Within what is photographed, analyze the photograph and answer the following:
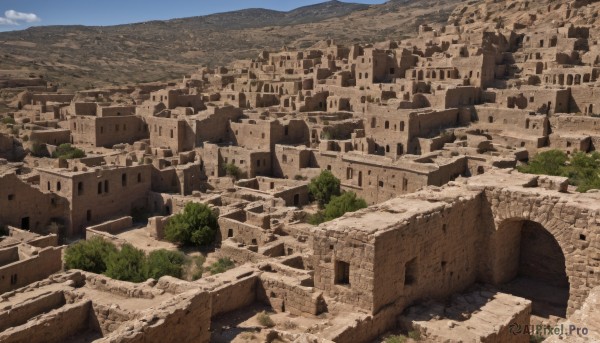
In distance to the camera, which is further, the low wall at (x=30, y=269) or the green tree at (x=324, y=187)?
the green tree at (x=324, y=187)

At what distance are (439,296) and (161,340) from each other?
6456 mm

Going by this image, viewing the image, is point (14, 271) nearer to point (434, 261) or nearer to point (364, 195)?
point (434, 261)

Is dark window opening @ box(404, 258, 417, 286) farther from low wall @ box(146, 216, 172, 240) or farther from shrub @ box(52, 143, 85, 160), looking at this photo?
shrub @ box(52, 143, 85, 160)

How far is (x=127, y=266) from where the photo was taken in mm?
19234

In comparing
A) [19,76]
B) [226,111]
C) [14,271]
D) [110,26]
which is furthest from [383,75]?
[110,26]

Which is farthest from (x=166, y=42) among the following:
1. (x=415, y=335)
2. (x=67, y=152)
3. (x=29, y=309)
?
(x=415, y=335)

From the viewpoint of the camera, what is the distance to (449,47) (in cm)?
4884

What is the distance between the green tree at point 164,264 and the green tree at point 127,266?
26 cm

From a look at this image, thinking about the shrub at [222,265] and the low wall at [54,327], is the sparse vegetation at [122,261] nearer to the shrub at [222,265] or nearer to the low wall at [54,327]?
the shrub at [222,265]

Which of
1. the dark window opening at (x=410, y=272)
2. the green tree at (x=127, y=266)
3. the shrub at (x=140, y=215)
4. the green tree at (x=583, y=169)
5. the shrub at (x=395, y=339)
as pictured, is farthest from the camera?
the shrub at (x=140, y=215)

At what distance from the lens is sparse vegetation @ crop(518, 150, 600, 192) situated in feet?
81.9

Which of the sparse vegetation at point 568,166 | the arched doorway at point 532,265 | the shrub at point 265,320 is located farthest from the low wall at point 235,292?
the sparse vegetation at point 568,166

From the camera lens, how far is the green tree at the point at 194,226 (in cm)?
2380

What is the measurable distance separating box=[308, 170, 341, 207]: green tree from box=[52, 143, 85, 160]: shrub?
1383cm
